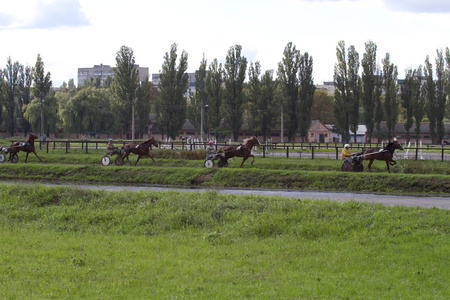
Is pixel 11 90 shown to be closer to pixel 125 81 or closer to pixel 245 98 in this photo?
pixel 125 81

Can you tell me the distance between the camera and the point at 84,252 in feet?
31.5

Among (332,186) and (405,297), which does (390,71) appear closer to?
(332,186)

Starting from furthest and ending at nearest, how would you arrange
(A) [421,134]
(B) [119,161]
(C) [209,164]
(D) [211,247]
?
(A) [421,134] < (B) [119,161] < (C) [209,164] < (D) [211,247]

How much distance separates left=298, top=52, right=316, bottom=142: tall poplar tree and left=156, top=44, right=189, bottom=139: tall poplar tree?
16.9 metres

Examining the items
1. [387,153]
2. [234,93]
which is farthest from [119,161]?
[234,93]

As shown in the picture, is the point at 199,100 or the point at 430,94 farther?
the point at 199,100

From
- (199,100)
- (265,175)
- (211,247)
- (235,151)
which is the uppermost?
(199,100)

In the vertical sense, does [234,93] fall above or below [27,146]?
above

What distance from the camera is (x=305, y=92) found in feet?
225

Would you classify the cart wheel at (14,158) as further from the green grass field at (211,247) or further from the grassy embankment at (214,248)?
the grassy embankment at (214,248)

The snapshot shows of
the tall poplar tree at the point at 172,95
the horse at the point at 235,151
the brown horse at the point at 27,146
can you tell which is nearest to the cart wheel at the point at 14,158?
the brown horse at the point at 27,146

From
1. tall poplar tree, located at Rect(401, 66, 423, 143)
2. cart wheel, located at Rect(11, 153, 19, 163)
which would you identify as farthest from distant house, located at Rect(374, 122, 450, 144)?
cart wheel, located at Rect(11, 153, 19, 163)

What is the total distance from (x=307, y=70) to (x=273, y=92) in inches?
235

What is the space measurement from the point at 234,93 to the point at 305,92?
33.9ft
